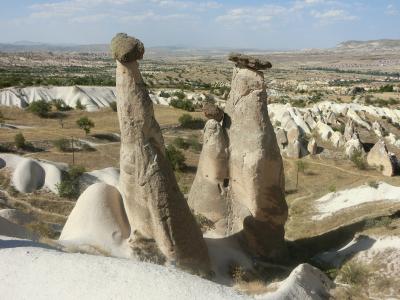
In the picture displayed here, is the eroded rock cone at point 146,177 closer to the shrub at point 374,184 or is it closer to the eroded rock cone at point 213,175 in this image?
the eroded rock cone at point 213,175

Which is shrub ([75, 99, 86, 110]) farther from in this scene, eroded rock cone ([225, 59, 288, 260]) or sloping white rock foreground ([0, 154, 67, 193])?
eroded rock cone ([225, 59, 288, 260])

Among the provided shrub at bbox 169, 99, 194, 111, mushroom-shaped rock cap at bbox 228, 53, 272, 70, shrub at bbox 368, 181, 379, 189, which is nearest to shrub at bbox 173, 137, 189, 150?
shrub at bbox 368, 181, 379, 189

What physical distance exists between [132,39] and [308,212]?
434 inches

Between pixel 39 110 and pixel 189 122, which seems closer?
pixel 189 122

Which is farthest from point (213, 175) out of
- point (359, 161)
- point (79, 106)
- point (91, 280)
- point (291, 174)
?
point (79, 106)

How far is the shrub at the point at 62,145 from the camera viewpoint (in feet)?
88.2

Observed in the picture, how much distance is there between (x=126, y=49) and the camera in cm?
897

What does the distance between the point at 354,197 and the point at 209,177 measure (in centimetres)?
756

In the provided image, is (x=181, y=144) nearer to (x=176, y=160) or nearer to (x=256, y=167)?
(x=176, y=160)

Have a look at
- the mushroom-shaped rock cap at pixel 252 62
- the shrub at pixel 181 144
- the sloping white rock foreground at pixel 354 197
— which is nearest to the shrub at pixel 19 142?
the shrub at pixel 181 144

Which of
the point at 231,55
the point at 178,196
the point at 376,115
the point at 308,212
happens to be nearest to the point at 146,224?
the point at 178,196

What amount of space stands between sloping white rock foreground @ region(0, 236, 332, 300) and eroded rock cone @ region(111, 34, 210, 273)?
2.27 metres

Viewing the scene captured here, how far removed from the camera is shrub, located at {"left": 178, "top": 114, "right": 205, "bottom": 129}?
120ft

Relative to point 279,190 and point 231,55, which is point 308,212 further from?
point 231,55
